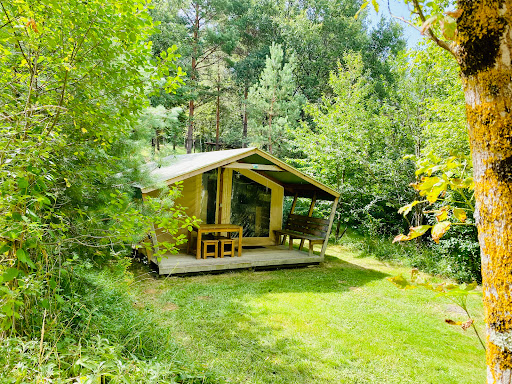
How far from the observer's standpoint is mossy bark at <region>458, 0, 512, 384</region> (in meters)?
0.77

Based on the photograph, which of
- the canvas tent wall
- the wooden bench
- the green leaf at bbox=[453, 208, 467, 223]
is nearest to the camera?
the green leaf at bbox=[453, 208, 467, 223]

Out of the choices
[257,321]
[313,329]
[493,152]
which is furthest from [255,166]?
[493,152]

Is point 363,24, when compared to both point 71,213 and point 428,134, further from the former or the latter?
point 71,213

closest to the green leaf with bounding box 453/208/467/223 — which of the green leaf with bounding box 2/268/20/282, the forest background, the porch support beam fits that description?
the forest background

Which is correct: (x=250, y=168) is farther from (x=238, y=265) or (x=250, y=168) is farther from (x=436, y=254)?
(x=436, y=254)

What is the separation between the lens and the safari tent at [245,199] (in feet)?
22.3

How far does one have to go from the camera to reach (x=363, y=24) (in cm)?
2491

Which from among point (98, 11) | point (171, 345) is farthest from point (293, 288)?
point (98, 11)

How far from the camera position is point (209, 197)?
26.0 ft

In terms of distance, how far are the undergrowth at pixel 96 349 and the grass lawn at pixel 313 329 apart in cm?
55

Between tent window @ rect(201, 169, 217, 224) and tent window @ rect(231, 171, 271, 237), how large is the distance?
0.48m

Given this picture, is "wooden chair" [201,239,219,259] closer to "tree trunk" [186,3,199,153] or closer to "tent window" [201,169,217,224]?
"tent window" [201,169,217,224]

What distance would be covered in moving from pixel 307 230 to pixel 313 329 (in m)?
4.20

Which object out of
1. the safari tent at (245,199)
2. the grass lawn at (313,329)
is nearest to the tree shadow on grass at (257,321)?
the grass lawn at (313,329)
